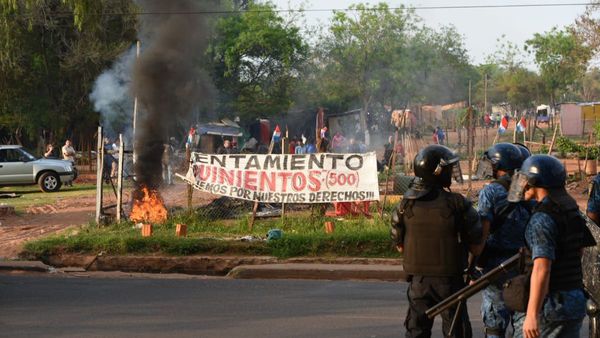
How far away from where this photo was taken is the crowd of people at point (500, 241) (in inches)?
179

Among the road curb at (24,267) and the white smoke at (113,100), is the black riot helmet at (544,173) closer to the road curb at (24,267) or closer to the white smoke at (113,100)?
the road curb at (24,267)

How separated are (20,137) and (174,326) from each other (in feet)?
121

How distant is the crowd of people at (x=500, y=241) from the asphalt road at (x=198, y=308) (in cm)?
256

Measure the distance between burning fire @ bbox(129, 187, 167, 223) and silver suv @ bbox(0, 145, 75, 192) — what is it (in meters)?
12.1

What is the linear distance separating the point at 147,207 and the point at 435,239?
12507 millimetres

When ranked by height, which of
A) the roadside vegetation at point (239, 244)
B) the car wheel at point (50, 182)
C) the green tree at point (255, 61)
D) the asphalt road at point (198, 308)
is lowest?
the asphalt road at point (198, 308)

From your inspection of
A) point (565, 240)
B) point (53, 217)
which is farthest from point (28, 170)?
point (565, 240)

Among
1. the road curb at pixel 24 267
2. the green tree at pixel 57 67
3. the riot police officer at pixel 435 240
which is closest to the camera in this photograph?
the riot police officer at pixel 435 240

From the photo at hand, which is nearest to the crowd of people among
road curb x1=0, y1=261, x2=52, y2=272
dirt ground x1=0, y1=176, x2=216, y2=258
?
road curb x1=0, y1=261, x2=52, y2=272

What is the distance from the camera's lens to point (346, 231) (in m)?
14.9

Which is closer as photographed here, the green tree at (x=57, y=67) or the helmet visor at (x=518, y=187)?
the helmet visor at (x=518, y=187)

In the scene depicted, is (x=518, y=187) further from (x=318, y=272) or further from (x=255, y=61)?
(x=255, y=61)

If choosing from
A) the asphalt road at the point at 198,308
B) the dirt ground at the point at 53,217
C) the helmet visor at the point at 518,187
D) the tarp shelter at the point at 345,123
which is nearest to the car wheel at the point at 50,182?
the dirt ground at the point at 53,217

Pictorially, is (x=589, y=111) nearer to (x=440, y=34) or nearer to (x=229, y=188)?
(x=440, y=34)
